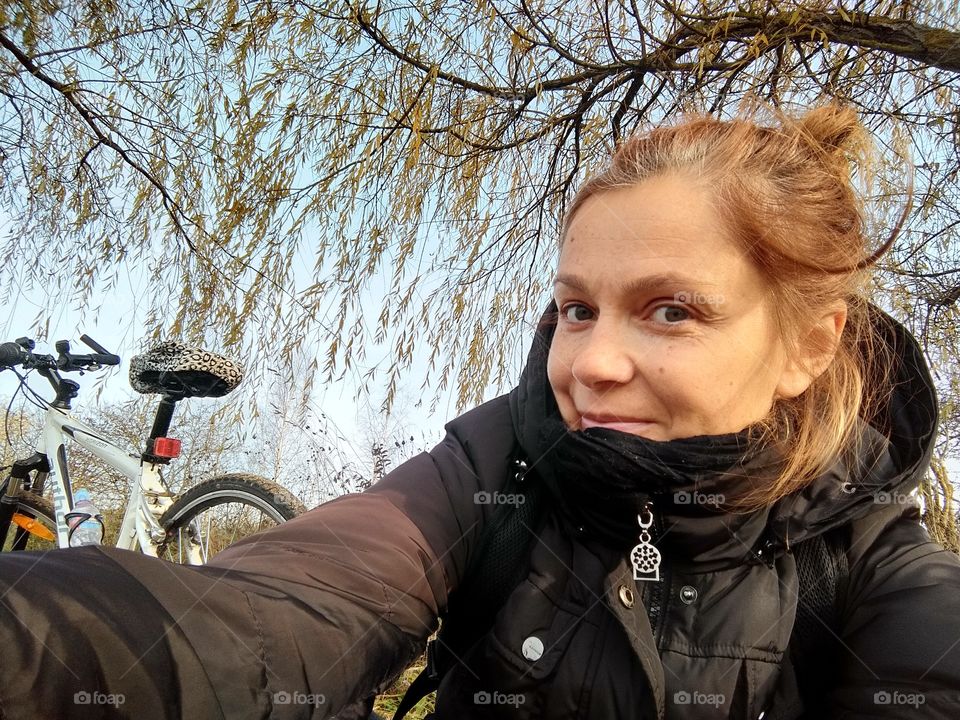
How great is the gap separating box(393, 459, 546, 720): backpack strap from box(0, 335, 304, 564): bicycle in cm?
141

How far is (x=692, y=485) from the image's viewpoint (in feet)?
3.40

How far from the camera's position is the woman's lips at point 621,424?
1.08 metres

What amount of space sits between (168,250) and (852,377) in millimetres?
3055

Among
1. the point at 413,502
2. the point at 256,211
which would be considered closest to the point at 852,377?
the point at 413,502

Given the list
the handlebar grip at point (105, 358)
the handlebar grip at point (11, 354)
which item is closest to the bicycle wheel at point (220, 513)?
the handlebar grip at point (105, 358)

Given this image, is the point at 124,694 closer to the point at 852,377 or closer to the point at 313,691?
the point at 313,691

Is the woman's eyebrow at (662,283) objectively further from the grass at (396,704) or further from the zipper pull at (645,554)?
the grass at (396,704)

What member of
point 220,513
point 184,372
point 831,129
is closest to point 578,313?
point 831,129

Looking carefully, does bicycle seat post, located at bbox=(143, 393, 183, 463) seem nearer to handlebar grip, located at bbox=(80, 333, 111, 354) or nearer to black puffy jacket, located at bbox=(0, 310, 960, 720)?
handlebar grip, located at bbox=(80, 333, 111, 354)
